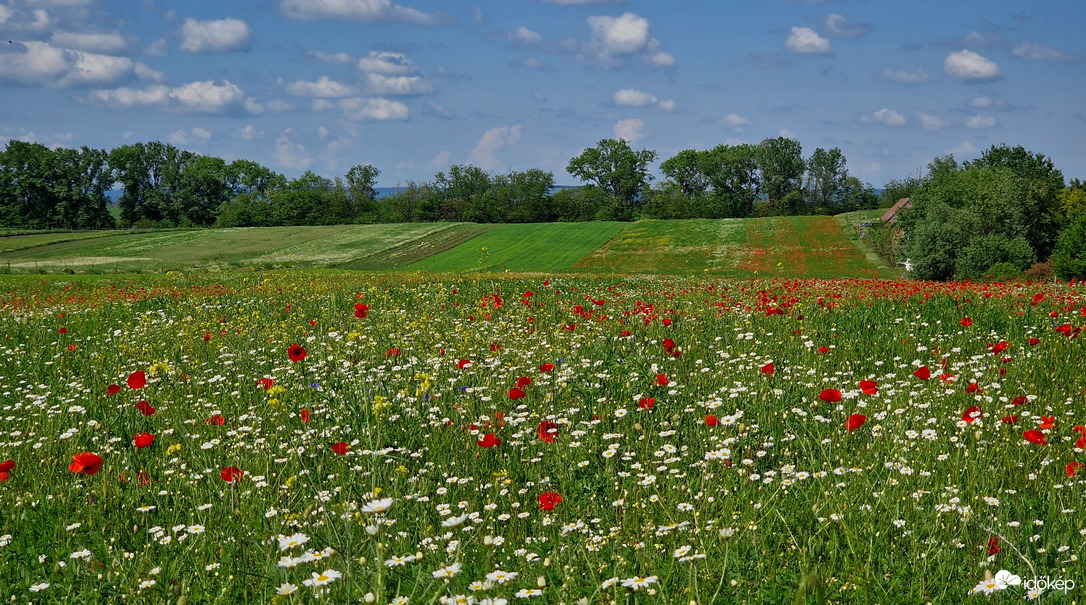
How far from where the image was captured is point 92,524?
4238 mm

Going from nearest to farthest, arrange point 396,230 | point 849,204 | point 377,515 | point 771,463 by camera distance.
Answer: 1. point 377,515
2. point 771,463
3. point 396,230
4. point 849,204

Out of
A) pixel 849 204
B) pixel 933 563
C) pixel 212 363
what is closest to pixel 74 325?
pixel 212 363

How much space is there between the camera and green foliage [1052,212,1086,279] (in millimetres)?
42094

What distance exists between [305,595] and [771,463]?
10.0 ft

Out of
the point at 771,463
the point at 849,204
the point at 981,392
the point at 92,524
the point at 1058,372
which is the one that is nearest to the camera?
the point at 92,524

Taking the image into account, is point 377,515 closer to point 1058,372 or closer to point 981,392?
point 981,392

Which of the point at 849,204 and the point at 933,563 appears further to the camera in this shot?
the point at 849,204

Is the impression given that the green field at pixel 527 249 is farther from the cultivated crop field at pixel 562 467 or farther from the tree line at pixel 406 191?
the cultivated crop field at pixel 562 467

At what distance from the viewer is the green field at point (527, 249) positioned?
5914 centimetres

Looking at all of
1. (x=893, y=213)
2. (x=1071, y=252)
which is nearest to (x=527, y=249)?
(x=1071, y=252)

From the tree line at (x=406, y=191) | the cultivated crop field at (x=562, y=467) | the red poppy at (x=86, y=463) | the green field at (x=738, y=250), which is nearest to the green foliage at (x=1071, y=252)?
the green field at (x=738, y=250)

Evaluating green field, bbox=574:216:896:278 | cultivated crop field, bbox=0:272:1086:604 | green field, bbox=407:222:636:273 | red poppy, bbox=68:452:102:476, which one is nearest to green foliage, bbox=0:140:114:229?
green field, bbox=407:222:636:273

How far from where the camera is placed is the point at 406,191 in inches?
4742

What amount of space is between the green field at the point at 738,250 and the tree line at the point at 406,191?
31635 millimetres
